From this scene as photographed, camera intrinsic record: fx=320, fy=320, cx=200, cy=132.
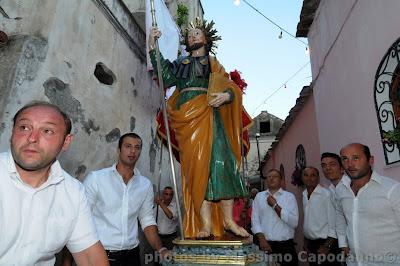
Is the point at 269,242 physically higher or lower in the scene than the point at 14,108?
lower

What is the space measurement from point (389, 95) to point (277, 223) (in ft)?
6.52

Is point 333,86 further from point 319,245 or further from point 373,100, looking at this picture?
point 319,245

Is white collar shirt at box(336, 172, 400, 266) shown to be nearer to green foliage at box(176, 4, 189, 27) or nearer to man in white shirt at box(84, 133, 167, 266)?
man in white shirt at box(84, 133, 167, 266)

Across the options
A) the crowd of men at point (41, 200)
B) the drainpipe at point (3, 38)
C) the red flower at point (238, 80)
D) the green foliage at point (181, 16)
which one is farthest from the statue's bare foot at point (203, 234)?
the green foliage at point (181, 16)

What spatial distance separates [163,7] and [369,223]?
430 cm

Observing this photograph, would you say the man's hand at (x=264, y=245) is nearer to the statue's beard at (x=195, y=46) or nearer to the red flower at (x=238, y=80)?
the red flower at (x=238, y=80)

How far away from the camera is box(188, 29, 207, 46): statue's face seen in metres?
3.06

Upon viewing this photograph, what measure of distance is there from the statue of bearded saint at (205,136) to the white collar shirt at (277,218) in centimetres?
161

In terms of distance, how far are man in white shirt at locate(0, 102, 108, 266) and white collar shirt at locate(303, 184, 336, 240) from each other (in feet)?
9.54

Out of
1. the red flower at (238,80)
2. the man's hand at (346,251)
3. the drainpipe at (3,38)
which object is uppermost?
the drainpipe at (3,38)

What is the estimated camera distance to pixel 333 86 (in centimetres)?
510

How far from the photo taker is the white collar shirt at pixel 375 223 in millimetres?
2219

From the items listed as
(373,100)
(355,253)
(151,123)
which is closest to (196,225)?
(355,253)

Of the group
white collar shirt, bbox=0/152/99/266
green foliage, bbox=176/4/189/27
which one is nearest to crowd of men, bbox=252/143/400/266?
white collar shirt, bbox=0/152/99/266
